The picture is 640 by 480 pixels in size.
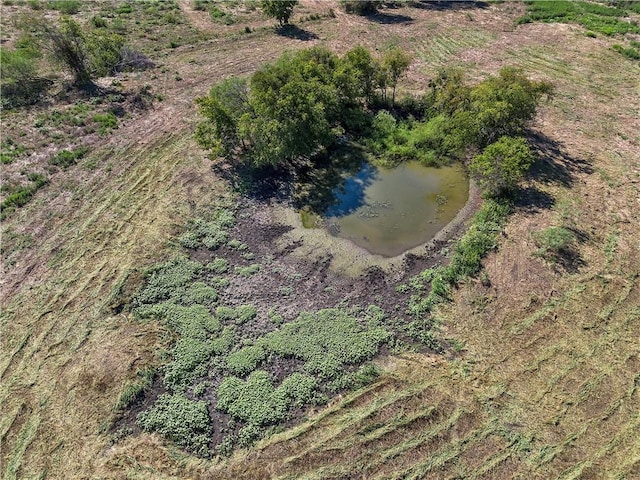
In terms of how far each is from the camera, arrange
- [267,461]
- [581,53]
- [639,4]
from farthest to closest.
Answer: [639,4] → [581,53] → [267,461]

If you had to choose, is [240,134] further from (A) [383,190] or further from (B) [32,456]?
(B) [32,456]

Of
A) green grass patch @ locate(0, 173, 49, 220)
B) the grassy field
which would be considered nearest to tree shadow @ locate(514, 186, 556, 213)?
the grassy field

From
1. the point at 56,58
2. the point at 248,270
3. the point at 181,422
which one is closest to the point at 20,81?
the point at 56,58

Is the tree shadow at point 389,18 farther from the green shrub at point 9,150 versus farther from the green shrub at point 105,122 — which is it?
the green shrub at point 9,150

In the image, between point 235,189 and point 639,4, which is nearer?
point 235,189

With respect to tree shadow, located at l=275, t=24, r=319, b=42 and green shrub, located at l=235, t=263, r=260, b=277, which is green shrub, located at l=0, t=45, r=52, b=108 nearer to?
tree shadow, located at l=275, t=24, r=319, b=42

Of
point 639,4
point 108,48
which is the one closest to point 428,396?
point 108,48

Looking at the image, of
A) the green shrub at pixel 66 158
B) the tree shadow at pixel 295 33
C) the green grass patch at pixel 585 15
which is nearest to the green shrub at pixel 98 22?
the tree shadow at pixel 295 33

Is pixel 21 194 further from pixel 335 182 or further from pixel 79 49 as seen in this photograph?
pixel 335 182
